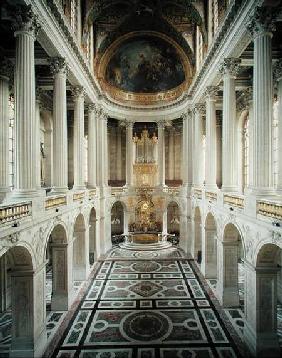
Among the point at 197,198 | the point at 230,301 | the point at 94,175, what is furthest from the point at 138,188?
the point at 230,301

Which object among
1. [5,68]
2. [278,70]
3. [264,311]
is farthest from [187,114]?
[264,311]

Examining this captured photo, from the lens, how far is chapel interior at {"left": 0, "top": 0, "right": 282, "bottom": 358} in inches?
428

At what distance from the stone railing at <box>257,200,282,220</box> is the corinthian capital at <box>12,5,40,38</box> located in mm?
10415

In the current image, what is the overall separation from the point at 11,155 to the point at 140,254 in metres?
13.5

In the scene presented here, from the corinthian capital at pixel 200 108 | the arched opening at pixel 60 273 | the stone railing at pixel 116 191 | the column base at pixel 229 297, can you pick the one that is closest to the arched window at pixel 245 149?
the corinthian capital at pixel 200 108

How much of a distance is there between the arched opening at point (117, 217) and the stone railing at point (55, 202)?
1850 cm

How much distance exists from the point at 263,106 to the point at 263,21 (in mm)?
3109

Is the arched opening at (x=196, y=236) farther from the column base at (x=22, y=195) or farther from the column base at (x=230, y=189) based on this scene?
the column base at (x=22, y=195)

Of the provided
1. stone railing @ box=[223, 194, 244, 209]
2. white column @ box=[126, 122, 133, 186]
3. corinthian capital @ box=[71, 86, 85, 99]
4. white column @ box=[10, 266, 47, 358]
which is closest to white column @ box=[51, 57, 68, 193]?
corinthian capital @ box=[71, 86, 85, 99]

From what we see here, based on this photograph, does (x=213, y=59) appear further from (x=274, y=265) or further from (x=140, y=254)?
(x=140, y=254)

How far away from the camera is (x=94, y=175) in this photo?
80.3 feet

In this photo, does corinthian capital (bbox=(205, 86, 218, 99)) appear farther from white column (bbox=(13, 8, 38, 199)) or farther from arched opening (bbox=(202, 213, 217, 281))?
white column (bbox=(13, 8, 38, 199))

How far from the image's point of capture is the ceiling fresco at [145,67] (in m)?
Answer: 27.7

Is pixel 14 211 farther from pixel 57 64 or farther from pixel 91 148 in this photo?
pixel 91 148
